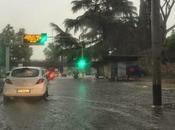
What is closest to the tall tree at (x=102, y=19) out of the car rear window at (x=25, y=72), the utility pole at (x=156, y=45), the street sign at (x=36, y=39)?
the street sign at (x=36, y=39)

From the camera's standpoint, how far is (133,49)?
82938mm

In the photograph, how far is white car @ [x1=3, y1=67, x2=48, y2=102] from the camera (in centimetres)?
2250

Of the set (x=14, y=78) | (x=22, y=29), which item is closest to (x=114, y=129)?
(x=14, y=78)

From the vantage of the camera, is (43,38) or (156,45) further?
(43,38)

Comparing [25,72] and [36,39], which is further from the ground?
[36,39]

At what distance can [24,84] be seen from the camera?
73.9ft

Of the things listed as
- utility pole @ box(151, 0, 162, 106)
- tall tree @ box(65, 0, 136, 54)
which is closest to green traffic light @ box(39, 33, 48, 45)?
tall tree @ box(65, 0, 136, 54)

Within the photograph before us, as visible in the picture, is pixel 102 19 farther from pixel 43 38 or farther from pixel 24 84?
pixel 24 84

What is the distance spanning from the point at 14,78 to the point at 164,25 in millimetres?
37217

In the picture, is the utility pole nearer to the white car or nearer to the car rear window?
the white car

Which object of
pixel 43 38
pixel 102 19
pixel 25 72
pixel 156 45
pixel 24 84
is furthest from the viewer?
pixel 102 19

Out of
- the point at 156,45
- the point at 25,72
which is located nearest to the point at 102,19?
the point at 25,72

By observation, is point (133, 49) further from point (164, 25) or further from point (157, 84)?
point (157, 84)

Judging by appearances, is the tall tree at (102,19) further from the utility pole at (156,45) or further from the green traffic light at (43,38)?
the utility pole at (156,45)
